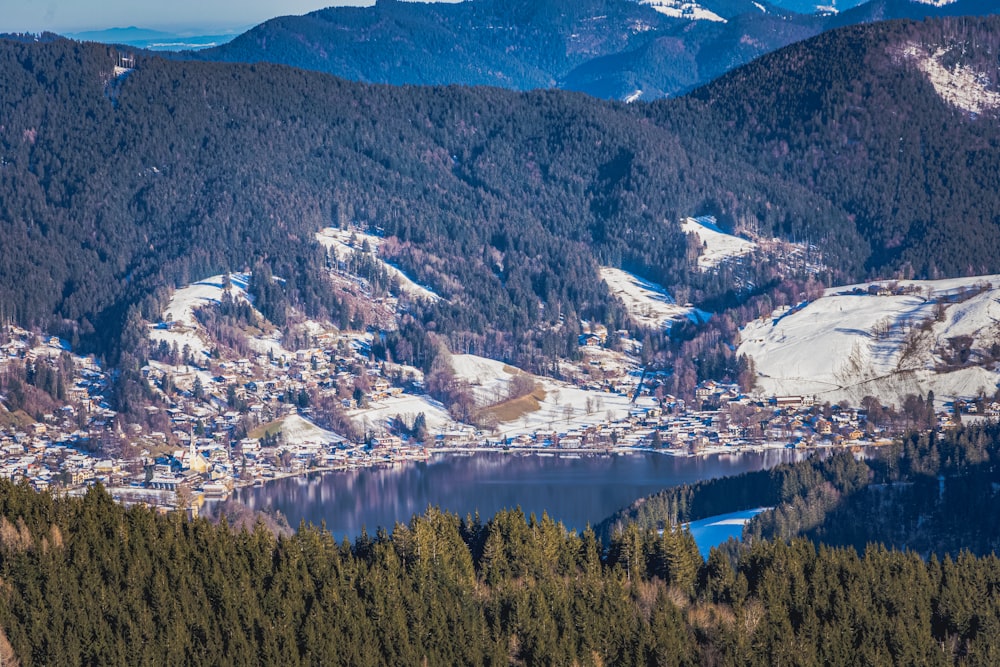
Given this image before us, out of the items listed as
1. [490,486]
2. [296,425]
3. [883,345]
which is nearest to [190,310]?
[296,425]

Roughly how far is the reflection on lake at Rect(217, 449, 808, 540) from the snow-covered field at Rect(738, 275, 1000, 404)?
16821 millimetres

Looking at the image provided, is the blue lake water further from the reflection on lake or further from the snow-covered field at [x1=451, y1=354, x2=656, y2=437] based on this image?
the snow-covered field at [x1=451, y1=354, x2=656, y2=437]

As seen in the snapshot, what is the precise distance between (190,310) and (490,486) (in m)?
44.9

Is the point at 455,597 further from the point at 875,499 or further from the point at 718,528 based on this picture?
the point at 875,499

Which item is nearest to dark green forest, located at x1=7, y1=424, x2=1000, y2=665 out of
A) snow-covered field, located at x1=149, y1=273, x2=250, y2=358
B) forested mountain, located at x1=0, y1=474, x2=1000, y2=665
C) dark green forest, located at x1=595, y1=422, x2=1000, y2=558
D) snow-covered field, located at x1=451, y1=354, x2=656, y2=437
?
forested mountain, located at x1=0, y1=474, x2=1000, y2=665

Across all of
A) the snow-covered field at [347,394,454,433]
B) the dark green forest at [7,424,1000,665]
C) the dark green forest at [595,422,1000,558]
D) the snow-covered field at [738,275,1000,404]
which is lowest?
the dark green forest at [7,424,1000,665]

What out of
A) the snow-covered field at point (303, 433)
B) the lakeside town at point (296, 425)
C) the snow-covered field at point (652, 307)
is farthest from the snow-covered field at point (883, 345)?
the snow-covered field at point (303, 433)

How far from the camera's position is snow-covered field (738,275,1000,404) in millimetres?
164750

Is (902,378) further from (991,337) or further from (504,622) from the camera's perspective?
(504,622)

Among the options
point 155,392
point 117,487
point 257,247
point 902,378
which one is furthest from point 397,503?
point 257,247

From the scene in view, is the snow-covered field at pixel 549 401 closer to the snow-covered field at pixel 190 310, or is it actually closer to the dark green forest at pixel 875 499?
the snow-covered field at pixel 190 310

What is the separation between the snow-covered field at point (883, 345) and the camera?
16475cm

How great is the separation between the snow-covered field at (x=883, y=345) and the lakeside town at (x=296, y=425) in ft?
12.2

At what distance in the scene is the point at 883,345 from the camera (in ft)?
561
